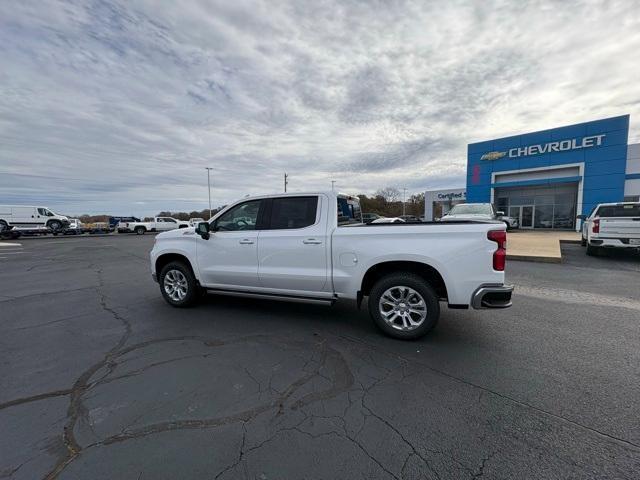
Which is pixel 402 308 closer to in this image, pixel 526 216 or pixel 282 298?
pixel 282 298

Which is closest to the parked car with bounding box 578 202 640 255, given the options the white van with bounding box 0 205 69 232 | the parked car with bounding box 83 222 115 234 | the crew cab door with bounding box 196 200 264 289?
the crew cab door with bounding box 196 200 264 289

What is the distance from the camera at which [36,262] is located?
1223 centimetres

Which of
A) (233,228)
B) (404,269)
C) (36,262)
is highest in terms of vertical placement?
(233,228)

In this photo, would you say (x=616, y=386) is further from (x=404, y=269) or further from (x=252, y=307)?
(x=252, y=307)

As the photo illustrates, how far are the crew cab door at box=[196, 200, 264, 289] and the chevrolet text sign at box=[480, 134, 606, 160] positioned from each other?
2764cm

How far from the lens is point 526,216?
88.7 ft

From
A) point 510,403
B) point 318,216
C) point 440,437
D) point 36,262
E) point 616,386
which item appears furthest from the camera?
point 36,262

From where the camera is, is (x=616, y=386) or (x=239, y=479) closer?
(x=239, y=479)

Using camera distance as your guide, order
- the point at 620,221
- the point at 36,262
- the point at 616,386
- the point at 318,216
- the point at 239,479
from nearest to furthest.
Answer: the point at 239,479, the point at 616,386, the point at 318,216, the point at 620,221, the point at 36,262

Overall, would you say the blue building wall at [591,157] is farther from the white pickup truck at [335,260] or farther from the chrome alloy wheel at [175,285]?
the chrome alloy wheel at [175,285]

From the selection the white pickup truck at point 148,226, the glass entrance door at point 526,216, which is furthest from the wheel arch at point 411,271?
the white pickup truck at point 148,226

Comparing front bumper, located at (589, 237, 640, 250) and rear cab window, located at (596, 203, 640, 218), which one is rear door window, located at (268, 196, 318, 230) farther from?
rear cab window, located at (596, 203, 640, 218)

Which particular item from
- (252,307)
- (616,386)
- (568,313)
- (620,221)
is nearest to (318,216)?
(252,307)

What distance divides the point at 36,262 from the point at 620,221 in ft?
68.0
